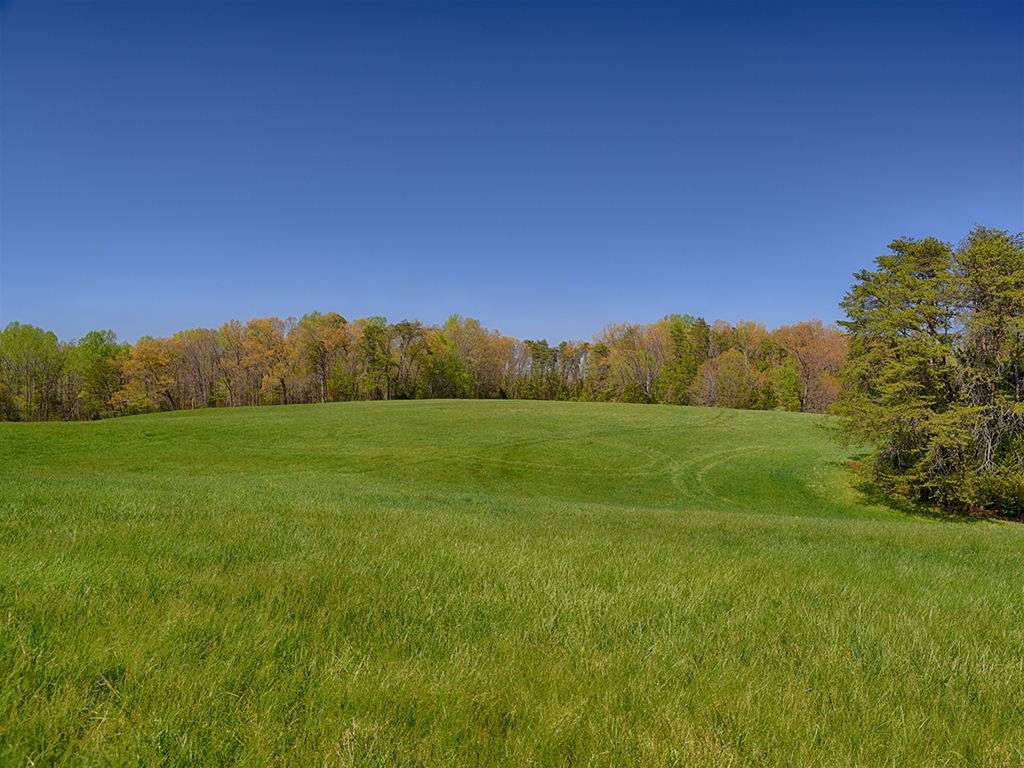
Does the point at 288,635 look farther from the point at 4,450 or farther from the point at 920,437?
the point at 4,450

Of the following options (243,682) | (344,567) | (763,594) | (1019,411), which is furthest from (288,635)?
(1019,411)

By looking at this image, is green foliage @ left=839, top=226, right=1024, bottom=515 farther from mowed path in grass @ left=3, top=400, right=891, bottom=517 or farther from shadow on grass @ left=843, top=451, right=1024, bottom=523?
mowed path in grass @ left=3, top=400, right=891, bottom=517

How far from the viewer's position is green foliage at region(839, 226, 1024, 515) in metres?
26.3

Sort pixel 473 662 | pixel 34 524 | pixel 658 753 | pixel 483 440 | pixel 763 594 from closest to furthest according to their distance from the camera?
pixel 658 753 → pixel 473 662 → pixel 763 594 → pixel 34 524 → pixel 483 440

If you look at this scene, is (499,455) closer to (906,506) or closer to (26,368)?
(906,506)

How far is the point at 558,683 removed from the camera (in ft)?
8.80

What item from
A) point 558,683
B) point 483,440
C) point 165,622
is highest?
point 165,622

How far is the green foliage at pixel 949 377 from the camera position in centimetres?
2634

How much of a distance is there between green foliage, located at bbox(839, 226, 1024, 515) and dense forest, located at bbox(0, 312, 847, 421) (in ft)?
164

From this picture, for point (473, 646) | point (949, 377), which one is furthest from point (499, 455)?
point (473, 646)

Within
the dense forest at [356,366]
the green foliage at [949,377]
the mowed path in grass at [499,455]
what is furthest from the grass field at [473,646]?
the dense forest at [356,366]

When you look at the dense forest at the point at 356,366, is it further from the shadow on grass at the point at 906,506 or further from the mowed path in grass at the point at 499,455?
the shadow on grass at the point at 906,506

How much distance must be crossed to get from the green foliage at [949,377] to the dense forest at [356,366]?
164 feet

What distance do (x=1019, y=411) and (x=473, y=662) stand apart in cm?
3477
